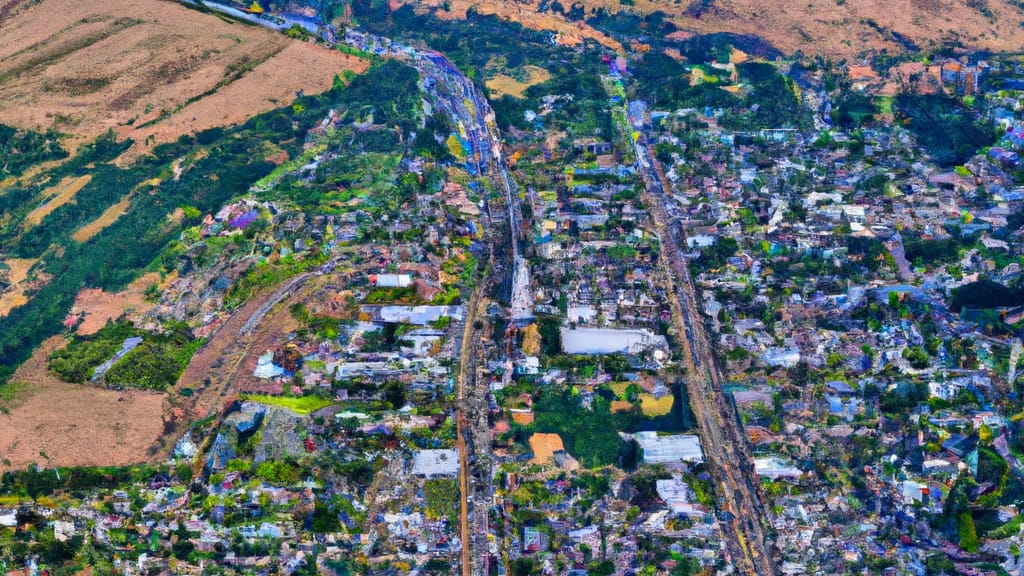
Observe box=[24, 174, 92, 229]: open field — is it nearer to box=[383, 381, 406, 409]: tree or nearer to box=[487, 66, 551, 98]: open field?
box=[383, 381, 406, 409]: tree

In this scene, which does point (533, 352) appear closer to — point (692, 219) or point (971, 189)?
point (692, 219)

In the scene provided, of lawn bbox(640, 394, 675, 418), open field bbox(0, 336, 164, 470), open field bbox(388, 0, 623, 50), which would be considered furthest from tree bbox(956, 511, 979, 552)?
open field bbox(388, 0, 623, 50)

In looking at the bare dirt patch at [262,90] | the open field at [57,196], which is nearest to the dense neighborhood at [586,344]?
the bare dirt patch at [262,90]

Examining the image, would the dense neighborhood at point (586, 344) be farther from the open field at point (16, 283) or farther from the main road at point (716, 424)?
the open field at point (16, 283)

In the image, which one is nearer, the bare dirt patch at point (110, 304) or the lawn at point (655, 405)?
the lawn at point (655, 405)

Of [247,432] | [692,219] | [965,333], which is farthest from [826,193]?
[247,432]
